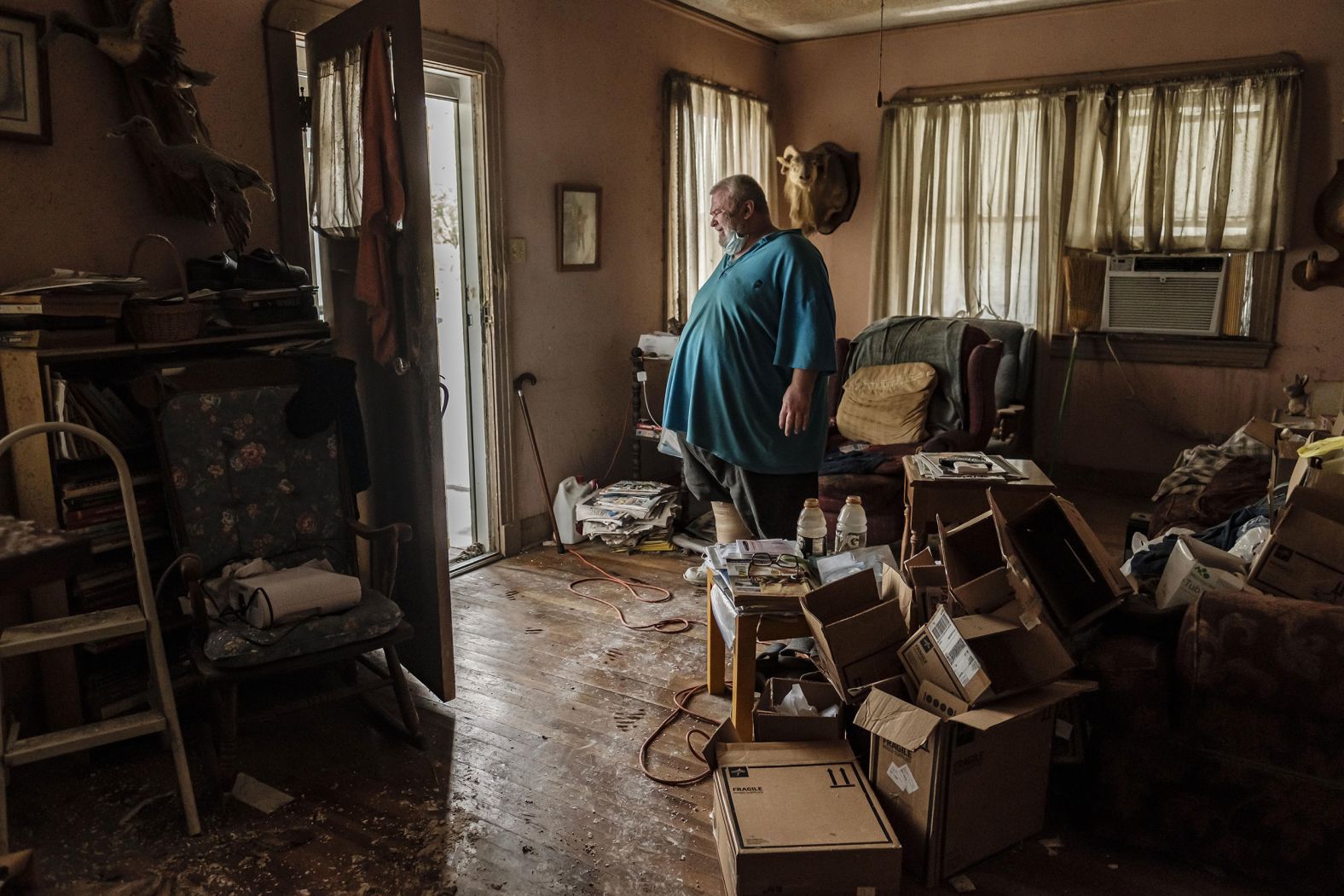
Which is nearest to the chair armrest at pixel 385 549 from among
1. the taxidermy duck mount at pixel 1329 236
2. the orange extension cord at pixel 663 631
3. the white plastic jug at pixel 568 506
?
the orange extension cord at pixel 663 631

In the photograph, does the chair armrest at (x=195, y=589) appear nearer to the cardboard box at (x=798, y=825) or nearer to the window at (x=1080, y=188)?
the cardboard box at (x=798, y=825)

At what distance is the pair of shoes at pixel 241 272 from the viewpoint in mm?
2805

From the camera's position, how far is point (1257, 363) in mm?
5020

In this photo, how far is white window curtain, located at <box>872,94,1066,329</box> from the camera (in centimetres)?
538

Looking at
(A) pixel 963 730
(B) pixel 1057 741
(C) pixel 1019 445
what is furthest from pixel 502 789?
(C) pixel 1019 445

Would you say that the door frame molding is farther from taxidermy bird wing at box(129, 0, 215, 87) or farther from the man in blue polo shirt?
the man in blue polo shirt

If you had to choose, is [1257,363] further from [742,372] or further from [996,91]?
[742,372]

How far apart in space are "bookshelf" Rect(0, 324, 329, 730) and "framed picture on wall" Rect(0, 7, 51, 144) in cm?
60

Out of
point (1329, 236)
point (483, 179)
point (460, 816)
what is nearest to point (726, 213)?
point (483, 179)

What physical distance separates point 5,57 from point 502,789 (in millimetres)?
2247

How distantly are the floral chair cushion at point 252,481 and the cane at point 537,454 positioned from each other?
1.49 meters

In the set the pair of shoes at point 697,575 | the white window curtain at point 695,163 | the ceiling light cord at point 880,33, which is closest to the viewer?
the pair of shoes at point 697,575

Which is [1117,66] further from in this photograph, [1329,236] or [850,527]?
[850,527]

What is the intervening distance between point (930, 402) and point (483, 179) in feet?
7.48
